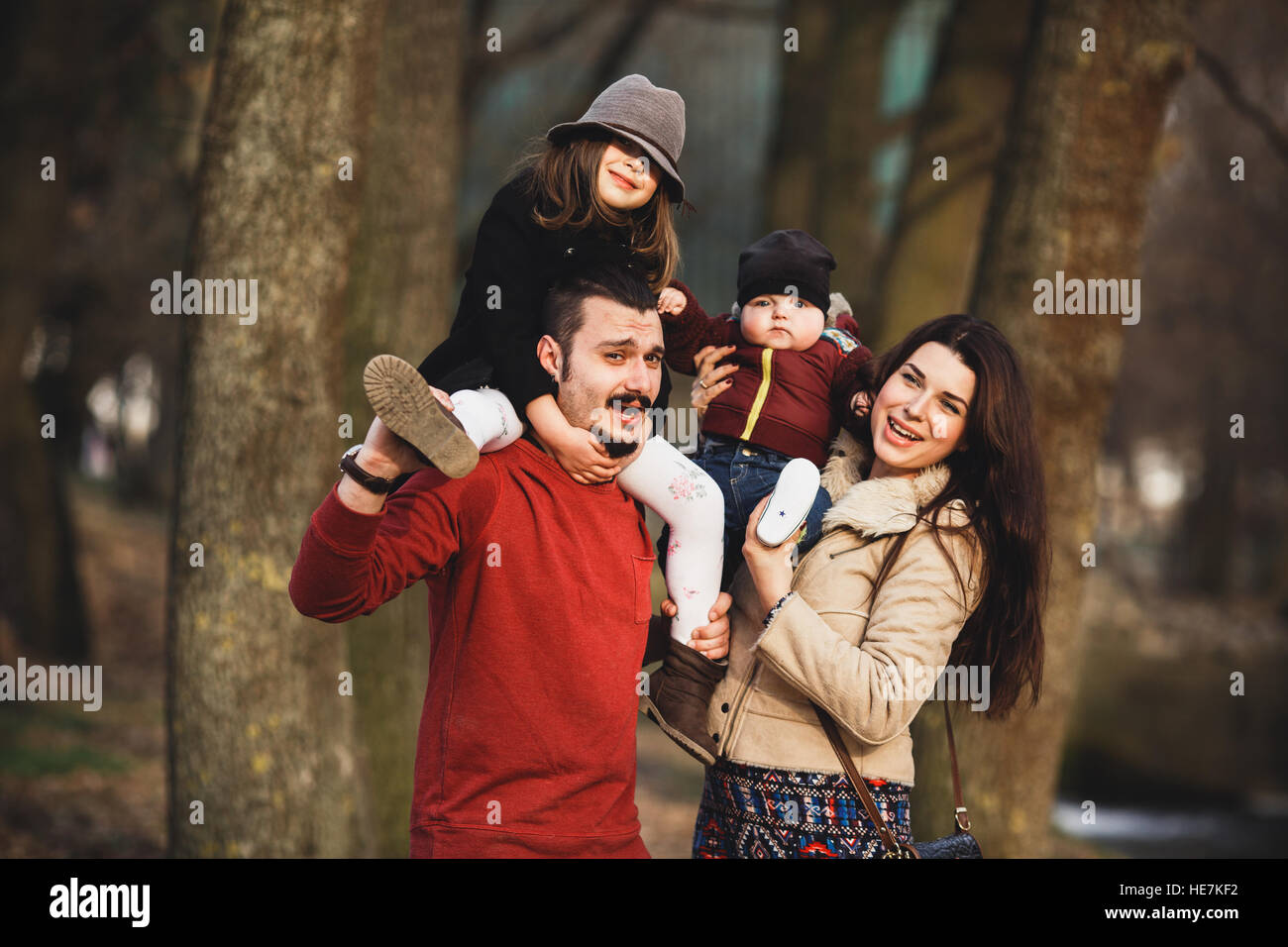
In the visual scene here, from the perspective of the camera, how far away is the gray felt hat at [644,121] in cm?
309

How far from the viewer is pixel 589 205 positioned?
10.1ft

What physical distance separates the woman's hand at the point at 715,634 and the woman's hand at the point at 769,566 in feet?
0.65

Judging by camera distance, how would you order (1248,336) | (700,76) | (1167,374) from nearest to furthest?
(700,76), (1248,336), (1167,374)

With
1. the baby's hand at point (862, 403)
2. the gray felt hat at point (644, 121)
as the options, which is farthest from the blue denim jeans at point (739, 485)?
the gray felt hat at point (644, 121)

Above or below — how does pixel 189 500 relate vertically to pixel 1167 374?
below

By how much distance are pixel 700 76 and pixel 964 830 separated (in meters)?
15.6

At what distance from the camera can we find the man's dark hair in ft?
9.75

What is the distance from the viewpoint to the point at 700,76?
17.4 meters

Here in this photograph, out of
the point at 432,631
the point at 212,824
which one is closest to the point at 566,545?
the point at 432,631

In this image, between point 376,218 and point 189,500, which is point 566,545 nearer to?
point 189,500

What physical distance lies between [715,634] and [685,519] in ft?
1.01

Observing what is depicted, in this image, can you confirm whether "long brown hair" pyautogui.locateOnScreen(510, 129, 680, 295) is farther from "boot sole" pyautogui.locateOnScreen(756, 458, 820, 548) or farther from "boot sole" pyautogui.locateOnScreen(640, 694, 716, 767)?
"boot sole" pyautogui.locateOnScreen(640, 694, 716, 767)
